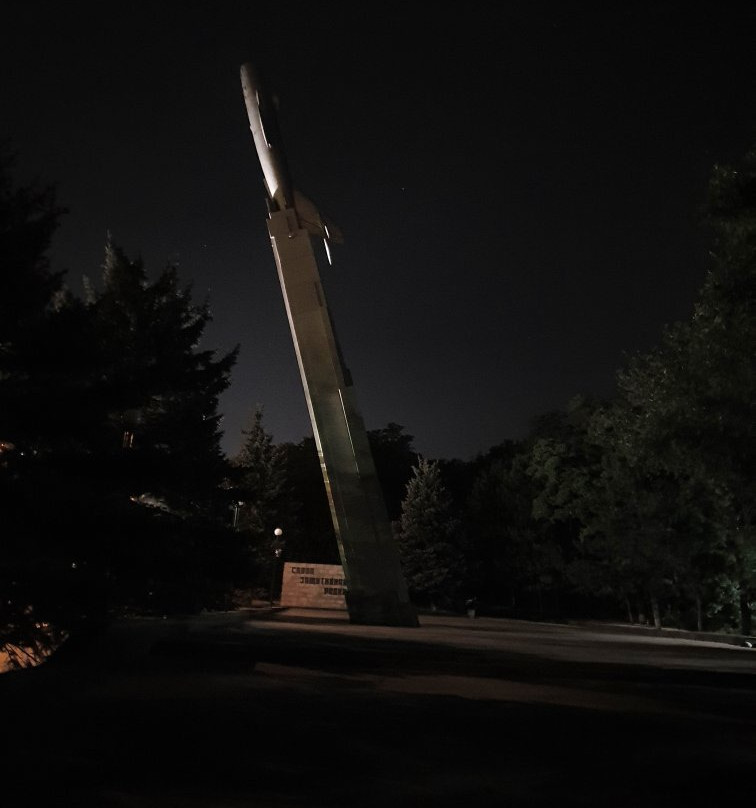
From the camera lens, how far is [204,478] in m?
15.5

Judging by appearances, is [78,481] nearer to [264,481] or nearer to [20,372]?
[20,372]

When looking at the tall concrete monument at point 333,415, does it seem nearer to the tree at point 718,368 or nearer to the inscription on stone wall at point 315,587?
the tree at point 718,368

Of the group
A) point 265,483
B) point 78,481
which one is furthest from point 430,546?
point 78,481

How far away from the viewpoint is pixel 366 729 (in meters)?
5.30

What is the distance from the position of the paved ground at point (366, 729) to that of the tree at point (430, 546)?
2711cm

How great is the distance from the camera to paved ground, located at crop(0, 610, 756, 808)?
3896 mm

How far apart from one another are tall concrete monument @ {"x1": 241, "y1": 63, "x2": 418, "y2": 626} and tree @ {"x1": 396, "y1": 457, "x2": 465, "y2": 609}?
20.3 meters

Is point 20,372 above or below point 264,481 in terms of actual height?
below

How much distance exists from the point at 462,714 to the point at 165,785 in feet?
9.35

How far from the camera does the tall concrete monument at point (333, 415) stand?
15773 millimetres

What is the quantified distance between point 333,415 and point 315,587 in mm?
10657

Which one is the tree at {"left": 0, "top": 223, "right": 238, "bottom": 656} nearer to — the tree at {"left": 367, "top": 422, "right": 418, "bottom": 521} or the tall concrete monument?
the tall concrete monument

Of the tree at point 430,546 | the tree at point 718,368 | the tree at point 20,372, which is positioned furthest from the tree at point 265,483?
the tree at point 20,372

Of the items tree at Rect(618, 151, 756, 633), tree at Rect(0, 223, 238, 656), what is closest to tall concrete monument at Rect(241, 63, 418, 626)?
tree at Rect(0, 223, 238, 656)
